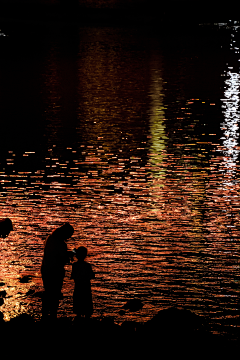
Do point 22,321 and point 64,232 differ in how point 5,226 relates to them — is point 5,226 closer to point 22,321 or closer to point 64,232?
point 64,232

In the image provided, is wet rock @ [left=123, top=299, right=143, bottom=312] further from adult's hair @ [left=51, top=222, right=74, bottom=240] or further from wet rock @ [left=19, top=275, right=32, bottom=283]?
wet rock @ [left=19, top=275, right=32, bottom=283]

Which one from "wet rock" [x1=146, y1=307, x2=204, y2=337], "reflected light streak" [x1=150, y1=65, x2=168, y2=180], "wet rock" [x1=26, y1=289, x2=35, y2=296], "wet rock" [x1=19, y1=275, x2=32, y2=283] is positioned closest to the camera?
"wet rock" [x1=146, y1=307, x2=204, y2=337]

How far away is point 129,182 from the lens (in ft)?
61.9

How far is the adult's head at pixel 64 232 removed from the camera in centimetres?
999

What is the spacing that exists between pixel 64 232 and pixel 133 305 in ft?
6.62

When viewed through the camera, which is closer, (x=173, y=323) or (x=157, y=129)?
(x=173, y=323)

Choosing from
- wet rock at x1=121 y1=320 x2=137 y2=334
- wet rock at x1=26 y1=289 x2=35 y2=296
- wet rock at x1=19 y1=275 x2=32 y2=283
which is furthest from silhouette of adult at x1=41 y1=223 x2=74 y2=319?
wet rock at x1=19 y1=275 x2=32 y2=283

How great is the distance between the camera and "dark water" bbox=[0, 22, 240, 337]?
12070 mm

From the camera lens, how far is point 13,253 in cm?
1362

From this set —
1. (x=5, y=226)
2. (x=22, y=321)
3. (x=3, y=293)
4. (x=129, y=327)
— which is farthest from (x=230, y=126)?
(x=22, y=321)

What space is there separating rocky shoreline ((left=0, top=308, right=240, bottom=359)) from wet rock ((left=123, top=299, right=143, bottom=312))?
4.67 feet

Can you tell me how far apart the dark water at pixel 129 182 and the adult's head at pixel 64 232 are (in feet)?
5.07

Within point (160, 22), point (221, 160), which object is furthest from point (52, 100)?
point (160, 22)

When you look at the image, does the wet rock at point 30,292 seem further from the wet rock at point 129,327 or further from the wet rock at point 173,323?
the wet rock at point 173,323
